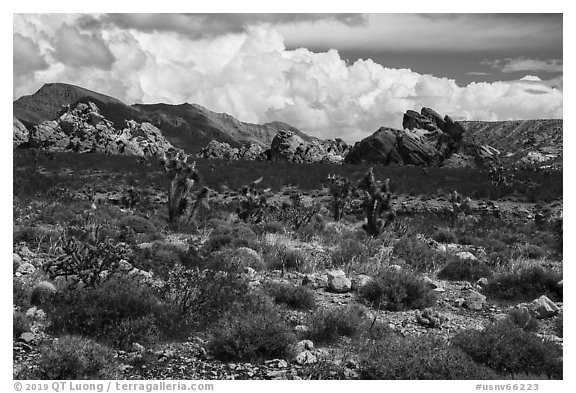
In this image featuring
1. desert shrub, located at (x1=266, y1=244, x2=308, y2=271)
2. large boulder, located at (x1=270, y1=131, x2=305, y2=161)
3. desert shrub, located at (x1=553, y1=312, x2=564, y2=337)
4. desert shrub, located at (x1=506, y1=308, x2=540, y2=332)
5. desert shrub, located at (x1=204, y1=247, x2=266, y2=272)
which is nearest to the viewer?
desert shrub, located at (x1=553, y1=312, x2=564, y2=337)

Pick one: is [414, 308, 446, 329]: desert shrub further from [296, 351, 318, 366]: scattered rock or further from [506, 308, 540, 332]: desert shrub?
[296, 351, 318, 366]: scattered rock

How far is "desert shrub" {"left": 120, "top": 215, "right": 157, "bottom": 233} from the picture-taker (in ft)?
54.4

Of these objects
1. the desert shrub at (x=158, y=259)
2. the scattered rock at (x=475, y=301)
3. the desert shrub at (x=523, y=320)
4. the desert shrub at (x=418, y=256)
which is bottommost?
the desert shrub at (x=418, y=256)

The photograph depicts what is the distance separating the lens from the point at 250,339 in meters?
7.14

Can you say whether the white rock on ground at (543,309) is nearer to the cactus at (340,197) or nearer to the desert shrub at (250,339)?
the desert shrub at (250,339)

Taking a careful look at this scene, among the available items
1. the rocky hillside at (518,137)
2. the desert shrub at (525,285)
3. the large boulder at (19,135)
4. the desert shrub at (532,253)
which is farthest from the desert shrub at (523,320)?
the rocky hillside at (518,137)

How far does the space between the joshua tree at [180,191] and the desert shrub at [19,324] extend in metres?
11.8

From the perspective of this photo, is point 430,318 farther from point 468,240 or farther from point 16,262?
point 468,240

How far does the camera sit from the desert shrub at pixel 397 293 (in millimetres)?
9734

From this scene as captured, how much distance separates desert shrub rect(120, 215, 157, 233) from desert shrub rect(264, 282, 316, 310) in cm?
800

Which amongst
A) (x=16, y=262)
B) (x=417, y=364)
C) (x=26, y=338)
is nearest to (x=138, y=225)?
(x=16, y=262)

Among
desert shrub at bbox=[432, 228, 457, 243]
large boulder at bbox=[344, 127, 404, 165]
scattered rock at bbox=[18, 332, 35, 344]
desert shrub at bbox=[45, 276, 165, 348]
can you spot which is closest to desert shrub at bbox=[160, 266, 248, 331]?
desert shrub at bbox=[45, 276, 165, 348]

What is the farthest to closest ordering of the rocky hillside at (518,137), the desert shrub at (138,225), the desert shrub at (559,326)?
the rocky hillside at (518,137), the desert shrub at (138,225), the desert shrub at (559,326)
